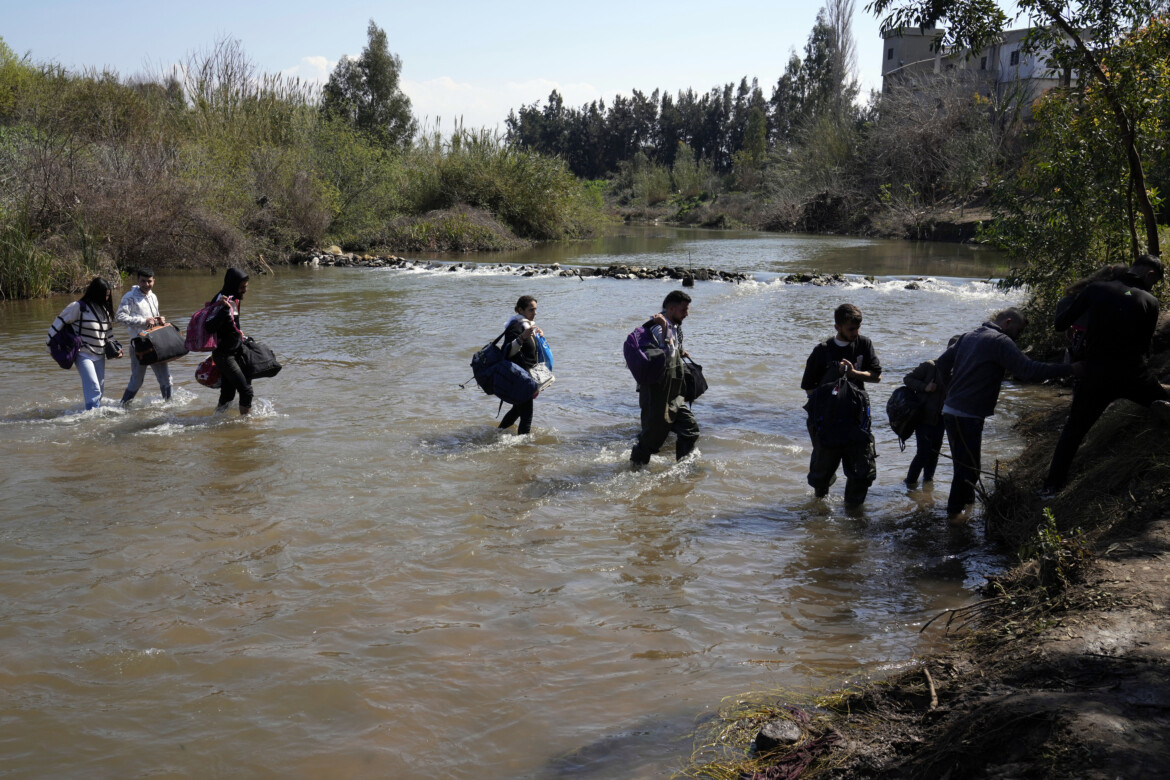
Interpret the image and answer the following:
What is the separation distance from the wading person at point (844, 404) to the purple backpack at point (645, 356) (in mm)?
1258

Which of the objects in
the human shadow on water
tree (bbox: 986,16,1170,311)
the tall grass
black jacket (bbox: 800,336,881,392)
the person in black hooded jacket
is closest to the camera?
the human shadow on water

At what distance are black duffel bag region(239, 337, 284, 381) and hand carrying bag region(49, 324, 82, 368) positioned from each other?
1.72 metres

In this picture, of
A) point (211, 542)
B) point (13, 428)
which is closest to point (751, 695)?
point (211, 542)

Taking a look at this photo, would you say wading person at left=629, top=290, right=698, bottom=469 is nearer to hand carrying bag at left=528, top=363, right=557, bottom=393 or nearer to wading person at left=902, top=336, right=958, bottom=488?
hand carrying bag at left=528, top=363, right=557, bottom=393

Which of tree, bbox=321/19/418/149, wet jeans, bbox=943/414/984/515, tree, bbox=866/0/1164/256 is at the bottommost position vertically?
wet jeans, bbox=943/414/984/515

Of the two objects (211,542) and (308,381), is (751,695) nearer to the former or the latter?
(211,542)

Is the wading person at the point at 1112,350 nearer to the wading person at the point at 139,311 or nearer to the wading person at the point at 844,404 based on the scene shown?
the wading person at the point at 844,404

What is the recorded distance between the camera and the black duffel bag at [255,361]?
9164 millimetres

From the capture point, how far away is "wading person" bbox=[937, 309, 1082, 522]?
602 cm

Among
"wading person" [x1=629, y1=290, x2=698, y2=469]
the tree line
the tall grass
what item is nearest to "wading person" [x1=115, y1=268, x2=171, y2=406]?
"wading person" [x1=629, y1=290, x2=698, y2=469]

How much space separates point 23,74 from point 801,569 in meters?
47.2

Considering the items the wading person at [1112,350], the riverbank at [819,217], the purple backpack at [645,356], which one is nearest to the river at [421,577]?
the purple backpack at [645,356]

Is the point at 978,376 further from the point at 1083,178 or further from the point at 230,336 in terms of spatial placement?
the point at 230,336

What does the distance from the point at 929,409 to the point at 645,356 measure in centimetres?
239
